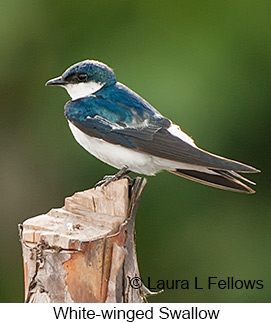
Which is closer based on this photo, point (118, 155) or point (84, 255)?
point (84, 255)

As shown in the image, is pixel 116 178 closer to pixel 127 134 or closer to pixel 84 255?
pixel 127 134

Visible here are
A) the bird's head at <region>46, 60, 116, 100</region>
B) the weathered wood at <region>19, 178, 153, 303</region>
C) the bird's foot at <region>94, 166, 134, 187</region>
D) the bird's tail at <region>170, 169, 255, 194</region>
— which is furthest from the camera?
the bird's head at <region>46, 60, 116, 100</region>

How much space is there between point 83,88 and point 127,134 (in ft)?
0.70

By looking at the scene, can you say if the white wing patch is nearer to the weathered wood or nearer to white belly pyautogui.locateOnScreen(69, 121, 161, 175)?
white belly pyautogui.locateOnScreen(69, 121, 161, 175)

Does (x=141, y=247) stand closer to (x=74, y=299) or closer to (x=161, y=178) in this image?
(x=161, y=178)

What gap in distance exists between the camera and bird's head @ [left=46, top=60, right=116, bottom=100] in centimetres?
331

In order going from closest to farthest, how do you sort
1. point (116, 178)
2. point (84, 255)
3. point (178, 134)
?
point (84, 255)
point (116, 178)
point (178, 134)

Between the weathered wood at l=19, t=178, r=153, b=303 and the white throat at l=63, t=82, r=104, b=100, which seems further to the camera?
the white throat at l=63, t=82, r=104, b=100

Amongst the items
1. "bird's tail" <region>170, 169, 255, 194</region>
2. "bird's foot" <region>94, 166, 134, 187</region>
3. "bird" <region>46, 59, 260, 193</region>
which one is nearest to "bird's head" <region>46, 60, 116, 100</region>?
"bird" <region>46, 59, 260, 193</region>

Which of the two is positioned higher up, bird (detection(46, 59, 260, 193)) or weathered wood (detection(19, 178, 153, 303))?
bird (detection(46, 59, 260, 193))

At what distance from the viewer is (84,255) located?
2797mm

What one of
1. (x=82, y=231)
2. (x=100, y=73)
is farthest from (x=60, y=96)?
(x=82, y=231)

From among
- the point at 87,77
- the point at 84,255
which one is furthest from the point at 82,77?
the point at 84,255

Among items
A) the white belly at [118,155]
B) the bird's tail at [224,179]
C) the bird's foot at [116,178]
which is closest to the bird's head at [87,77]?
the white belly at [118,155]
